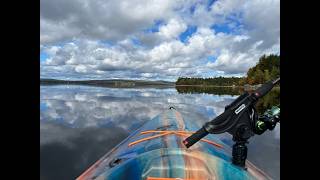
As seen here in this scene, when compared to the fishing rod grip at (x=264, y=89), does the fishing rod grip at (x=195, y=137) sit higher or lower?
lower

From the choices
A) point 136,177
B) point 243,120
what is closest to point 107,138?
point 136,177

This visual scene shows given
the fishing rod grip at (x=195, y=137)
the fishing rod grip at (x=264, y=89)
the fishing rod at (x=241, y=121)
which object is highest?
the fishing rod grip at (x=264, y=89)

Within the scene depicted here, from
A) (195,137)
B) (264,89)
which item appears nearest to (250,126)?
(264,89)

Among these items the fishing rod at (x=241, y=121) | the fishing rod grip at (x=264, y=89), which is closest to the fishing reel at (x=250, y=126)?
the fishing rod at (x=241, y=121)

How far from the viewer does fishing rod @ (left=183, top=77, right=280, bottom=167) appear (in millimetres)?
2625

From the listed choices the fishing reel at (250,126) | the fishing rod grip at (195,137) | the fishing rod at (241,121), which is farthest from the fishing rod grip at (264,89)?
the fishing rod grip at (195,137)

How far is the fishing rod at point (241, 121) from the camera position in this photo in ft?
8.61

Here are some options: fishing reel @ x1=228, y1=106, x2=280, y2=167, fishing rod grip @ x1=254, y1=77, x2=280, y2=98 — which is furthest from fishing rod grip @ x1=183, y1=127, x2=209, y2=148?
fishing rod grip @ x1=254, y1=77, x2=280, y2=98

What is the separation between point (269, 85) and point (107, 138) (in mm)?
10813

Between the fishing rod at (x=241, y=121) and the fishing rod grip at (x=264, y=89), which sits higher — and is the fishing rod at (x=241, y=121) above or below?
below

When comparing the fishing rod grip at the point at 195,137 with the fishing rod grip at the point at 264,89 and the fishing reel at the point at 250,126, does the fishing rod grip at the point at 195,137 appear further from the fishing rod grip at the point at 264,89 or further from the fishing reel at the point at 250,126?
the fishing rod grip at the point at 264,89

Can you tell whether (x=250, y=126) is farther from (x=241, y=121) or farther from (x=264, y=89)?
(x=264, y=89)
